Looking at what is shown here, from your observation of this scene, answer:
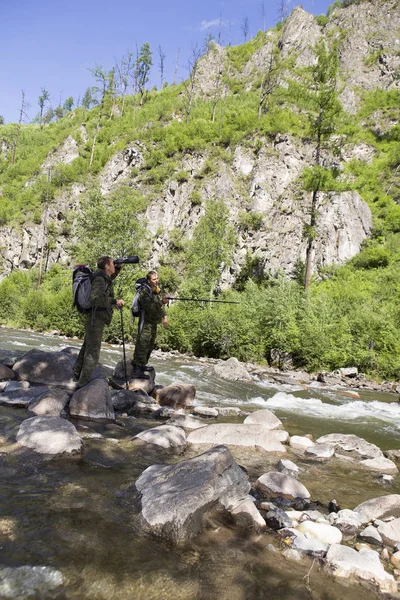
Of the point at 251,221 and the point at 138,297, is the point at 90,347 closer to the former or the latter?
the point at 138,297

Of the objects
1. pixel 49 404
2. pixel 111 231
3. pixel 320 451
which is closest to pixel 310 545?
pixel 320 451

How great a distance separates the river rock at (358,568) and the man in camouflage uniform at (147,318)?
6657 millimetres

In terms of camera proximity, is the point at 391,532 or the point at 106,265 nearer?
the point at 391,532

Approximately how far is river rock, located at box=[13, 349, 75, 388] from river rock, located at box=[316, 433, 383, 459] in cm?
542

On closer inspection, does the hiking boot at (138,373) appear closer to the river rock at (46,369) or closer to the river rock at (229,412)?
the river rock at (46,369)

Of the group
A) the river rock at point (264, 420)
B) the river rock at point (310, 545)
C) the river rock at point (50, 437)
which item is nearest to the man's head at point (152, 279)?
the river rock at point (264, 420)

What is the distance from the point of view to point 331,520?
3.73 metres

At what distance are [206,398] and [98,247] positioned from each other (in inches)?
847

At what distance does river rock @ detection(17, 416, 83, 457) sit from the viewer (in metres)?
4.44

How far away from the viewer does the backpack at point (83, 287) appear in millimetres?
6918

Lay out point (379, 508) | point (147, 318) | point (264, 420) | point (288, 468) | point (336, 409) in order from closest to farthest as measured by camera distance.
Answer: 1. point (379, 508)
2. point (288, 468)
3. point (264, 420)
4. point (147, 318)
5. point (336, 409)

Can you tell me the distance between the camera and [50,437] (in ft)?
15.0

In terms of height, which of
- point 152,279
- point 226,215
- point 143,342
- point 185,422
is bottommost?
point 185,422

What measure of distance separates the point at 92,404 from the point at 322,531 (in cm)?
430
